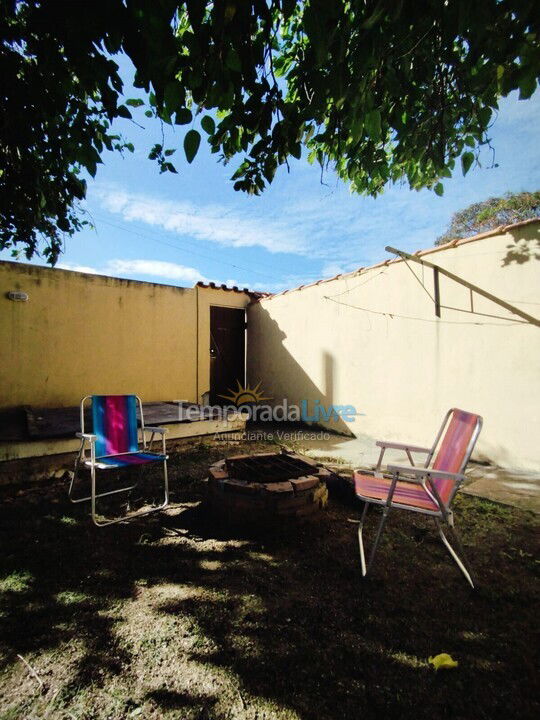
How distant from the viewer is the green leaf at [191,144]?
65.7 inches

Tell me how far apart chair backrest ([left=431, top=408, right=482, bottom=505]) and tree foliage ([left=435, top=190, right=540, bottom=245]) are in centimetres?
1238

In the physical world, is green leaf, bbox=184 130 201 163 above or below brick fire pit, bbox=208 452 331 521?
above

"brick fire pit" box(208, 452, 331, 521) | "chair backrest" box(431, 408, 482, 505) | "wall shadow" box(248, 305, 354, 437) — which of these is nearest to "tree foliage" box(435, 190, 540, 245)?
"wall shadow" box(248, 305, 354, 437)

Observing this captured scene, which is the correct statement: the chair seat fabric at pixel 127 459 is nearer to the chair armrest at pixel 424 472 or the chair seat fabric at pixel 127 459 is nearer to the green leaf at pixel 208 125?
the chair armrest at pixel 424 472

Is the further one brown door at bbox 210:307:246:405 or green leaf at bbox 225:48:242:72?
brown door at bbox 210:307:246:405

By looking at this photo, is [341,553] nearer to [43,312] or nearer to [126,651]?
[126,651]

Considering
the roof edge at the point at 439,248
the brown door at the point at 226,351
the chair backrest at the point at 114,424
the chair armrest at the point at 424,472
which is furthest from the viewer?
the brown door at the point at 226,351

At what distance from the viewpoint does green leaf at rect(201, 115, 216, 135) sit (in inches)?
67.4

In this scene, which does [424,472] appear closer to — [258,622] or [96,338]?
[258,622]

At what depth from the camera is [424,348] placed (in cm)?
529

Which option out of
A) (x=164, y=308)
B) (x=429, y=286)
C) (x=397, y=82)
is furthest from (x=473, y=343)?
(x=164, y=308)

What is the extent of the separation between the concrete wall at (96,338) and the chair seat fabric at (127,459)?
149 inches

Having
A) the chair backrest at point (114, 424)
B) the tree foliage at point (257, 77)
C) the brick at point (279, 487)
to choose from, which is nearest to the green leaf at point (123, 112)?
the tree foliage at point (257, 77)

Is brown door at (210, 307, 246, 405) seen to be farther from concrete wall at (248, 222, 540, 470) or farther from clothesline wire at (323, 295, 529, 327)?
clothesline wire at (323, 295, 529, 327)
